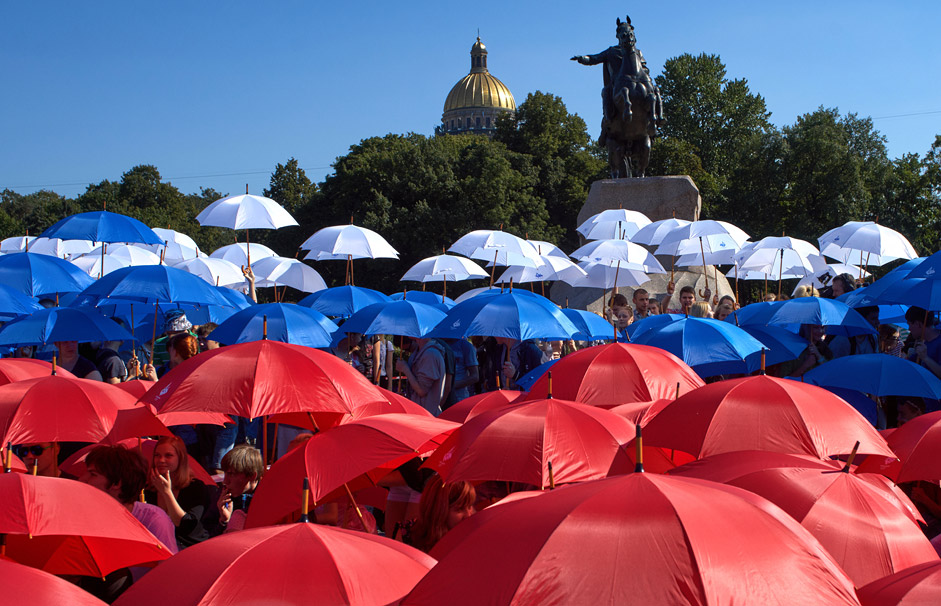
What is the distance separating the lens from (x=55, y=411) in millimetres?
5582

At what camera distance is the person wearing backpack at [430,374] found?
8.68 metres

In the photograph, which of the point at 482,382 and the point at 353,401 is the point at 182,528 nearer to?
the point at 353,401

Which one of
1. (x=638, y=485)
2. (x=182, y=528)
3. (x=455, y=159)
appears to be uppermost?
(x=455, y=159)

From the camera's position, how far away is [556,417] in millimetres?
4699

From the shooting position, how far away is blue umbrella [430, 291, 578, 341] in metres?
8.56

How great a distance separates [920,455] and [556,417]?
1662 mm

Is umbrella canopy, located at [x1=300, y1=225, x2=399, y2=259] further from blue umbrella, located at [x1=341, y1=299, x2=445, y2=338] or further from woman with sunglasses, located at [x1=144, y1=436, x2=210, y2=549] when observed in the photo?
woman with sunglasses, located at [x1=144, y1=436, x2=210, y2=549]

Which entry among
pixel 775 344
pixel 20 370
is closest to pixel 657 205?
pixel 775 344

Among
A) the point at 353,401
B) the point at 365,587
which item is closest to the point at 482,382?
the point at 353,401

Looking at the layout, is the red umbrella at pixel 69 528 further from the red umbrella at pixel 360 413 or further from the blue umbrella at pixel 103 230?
the blue umbrella at pixel 103 230

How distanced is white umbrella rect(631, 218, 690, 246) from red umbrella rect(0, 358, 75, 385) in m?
9.59

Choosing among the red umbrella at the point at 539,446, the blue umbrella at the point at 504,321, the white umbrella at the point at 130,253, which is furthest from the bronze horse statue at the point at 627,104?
the red umbrella at the point at 539,446

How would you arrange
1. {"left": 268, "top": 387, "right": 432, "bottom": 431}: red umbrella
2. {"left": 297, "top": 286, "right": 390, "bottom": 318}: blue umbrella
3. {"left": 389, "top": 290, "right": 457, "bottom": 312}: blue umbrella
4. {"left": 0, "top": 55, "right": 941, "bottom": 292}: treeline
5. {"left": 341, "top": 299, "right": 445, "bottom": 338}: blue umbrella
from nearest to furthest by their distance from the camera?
{"left": 268, "top": 387, "right": 432, "bottom": 431}: red umbrella < {"left": 341, "top": 299, "right": 445, "bottom": 338}: blue umbrella < {"left": 389, "top": 290, "right": 457, "bottom": 312}: blue umbrella < {"left": 297, "top": 286, "right": 390, "bottom": 318}: blue umbrella < {"left": 0, "top": 55, "right": 941, "bottom": 292}: treeline

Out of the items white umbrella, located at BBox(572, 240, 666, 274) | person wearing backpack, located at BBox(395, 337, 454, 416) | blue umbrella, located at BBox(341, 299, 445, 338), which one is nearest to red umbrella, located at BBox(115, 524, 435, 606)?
person wearing backpack, located at BBox(395, 337, 454, 416)
